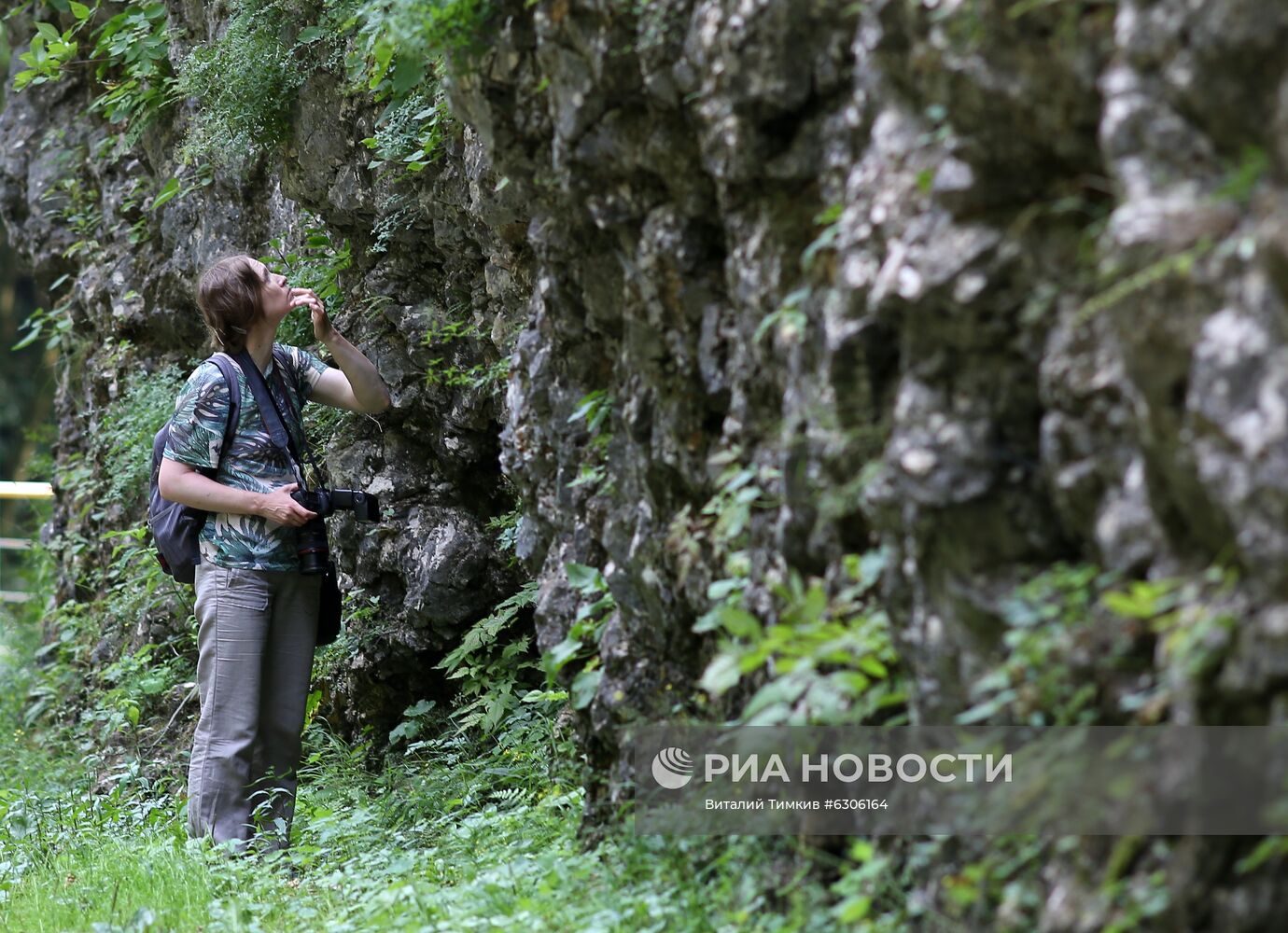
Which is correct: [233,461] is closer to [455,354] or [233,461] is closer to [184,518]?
[184,518]

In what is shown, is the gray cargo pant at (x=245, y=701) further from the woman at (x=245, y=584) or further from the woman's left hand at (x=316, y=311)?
the woman's left hand at (x=316, y=311)

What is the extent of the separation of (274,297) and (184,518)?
973 mm

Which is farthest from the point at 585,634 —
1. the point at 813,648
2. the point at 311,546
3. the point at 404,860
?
the point at 813,648

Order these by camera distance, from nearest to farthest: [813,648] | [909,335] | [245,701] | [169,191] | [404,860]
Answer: [909,335]
[813,648]
[404,860]
[245,701]
[169,191]

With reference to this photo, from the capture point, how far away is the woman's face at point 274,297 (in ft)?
16.7

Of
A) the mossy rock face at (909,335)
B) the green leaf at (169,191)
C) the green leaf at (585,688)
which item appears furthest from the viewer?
the green leaf at (169,191)

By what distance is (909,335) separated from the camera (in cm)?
247

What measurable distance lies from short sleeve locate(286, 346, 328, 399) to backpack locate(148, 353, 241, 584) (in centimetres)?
40

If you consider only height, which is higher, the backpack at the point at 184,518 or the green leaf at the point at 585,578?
the backpack at the point at 184,518

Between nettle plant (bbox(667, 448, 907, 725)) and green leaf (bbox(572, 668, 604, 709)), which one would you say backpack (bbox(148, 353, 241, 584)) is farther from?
nettle plant (bbox(667, 448, 907, 725))

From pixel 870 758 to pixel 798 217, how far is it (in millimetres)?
1267

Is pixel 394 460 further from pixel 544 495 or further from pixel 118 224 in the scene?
pixel 118 224

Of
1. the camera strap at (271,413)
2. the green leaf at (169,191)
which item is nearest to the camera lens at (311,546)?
the camera strap at (271,413)

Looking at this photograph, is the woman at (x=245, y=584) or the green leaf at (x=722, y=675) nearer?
the green leaf at (x=722, y=675)
